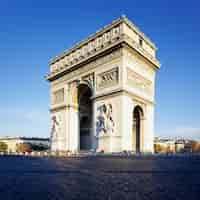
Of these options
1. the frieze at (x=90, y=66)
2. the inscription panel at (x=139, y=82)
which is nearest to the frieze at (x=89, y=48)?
the frieze at (x=90, y=66)

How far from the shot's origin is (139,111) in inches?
845

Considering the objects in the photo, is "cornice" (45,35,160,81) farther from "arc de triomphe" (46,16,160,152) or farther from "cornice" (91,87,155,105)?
"cornice" (91,87,155,105)

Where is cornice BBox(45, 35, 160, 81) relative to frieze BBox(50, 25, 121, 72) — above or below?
below

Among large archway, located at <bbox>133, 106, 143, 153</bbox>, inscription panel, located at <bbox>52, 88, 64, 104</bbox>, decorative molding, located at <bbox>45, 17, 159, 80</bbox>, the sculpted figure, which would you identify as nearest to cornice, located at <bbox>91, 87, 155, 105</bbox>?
large archway, located at <bbox>133, 106, 143, 153</bbox>

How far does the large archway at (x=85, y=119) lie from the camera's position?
83.5ft

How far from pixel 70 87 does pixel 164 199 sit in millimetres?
21730

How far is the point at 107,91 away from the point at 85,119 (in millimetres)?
7763

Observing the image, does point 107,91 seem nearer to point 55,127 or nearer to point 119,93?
point 119,93

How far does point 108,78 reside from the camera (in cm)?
1961

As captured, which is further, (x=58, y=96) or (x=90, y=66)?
(x=58, y=96)

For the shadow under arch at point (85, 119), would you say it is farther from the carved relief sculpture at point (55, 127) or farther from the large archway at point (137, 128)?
the large archway at point (137, 128)

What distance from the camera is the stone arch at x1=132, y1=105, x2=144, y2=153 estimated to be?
69.3 feet

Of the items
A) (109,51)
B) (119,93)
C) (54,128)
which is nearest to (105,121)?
(119,93)

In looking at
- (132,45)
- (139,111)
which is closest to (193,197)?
(132,45)
